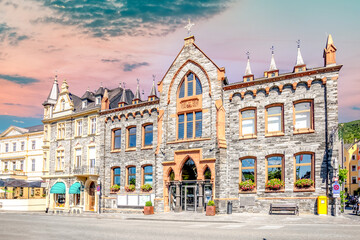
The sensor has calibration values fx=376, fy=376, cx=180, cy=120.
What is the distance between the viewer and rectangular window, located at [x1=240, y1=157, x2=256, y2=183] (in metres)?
26.5

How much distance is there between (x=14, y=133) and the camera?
52781mm

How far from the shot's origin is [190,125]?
29516mm

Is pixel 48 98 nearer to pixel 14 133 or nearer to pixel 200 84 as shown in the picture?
pixel 14 133

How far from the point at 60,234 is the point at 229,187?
47.0 feet

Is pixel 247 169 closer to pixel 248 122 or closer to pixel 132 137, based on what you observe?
pixel 248 122

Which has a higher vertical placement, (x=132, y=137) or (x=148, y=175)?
(x=132, y=137)

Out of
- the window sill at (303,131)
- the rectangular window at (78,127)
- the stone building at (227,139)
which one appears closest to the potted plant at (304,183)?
the stone building at (227,139)

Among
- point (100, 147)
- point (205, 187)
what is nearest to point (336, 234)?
point (205, 187)

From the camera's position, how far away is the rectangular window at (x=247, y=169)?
2647cm

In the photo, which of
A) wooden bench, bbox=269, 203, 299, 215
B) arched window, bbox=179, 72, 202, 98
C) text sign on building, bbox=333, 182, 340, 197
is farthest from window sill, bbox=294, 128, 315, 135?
arched window, bbox=179, 72, 202, 98

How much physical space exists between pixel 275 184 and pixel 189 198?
690 cm

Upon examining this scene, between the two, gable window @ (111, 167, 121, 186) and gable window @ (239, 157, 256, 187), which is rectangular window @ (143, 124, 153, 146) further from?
gable window @ (239, 157, 256, 187)

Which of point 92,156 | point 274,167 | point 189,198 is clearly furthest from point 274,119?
point 92,156

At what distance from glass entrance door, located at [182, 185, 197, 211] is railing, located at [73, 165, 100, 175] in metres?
10.7
